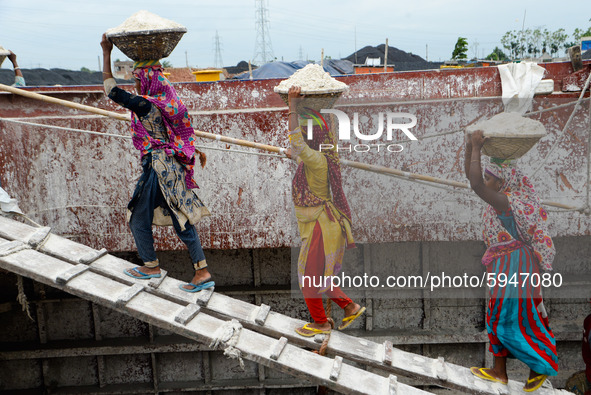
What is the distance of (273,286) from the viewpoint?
516 cm

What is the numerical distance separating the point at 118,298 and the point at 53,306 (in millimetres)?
2343

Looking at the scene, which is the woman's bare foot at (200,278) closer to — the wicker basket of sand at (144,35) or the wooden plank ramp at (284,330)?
the wooden plank ramp at (284,330)

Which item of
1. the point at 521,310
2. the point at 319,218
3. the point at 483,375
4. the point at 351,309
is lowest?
the point at 483,375

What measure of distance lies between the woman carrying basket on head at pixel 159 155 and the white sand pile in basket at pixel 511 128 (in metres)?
1.81

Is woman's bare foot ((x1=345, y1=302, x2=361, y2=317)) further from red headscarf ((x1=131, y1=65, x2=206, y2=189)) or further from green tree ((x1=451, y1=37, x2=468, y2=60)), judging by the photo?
green tree ((x1=451, y1=37, x2=468, y2=60))

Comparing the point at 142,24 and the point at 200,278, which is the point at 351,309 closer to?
the point at 200,278

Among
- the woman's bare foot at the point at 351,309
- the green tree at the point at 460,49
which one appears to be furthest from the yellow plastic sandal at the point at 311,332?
the green tree at the point at 460,49

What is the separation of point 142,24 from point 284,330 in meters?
2.16

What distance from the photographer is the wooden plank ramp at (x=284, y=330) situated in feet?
10.9

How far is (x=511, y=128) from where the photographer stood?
2.91 metres

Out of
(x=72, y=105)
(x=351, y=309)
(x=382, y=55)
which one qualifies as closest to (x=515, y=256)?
(x=351, y=309)

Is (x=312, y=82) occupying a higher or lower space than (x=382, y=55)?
lower

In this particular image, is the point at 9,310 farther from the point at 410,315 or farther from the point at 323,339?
the point at 410,315

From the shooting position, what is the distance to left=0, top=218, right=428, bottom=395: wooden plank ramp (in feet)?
10.6
